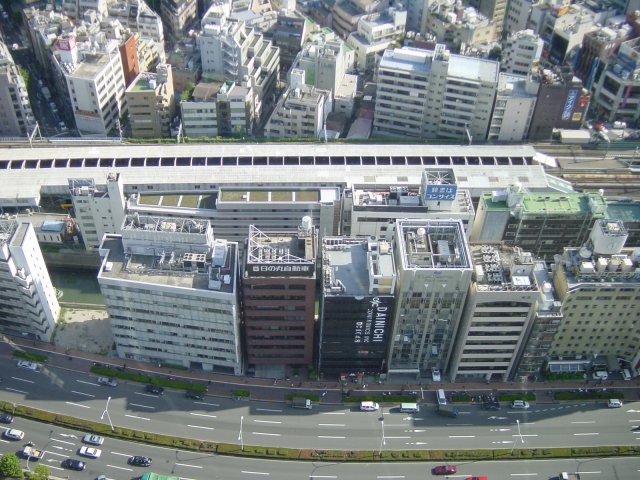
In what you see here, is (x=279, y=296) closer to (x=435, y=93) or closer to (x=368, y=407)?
(x=368, y=407)

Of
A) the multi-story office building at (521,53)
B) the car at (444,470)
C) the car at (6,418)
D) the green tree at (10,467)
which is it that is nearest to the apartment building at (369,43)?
the multi-story office building at (521,53)

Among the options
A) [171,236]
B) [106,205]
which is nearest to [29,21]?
[106,205]

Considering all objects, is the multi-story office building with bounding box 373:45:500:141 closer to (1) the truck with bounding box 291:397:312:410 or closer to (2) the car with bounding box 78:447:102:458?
(1) the truck with bounding box 291:397:312:410

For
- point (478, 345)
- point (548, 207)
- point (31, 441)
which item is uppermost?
point (548, 207)

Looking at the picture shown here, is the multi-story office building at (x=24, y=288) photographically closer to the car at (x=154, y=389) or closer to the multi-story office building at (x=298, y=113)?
the car at (x=154, y=389)

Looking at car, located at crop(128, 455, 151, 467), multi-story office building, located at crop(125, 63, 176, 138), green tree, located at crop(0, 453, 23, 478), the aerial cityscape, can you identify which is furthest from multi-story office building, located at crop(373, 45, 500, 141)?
green tree, located at crop(0, 453, 23, 478)

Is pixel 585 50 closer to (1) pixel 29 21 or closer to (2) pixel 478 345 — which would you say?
(2) pixel 478 345
